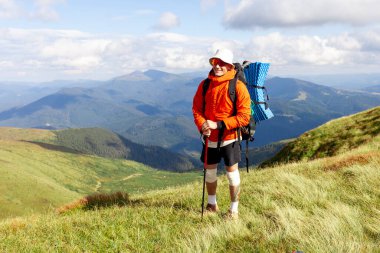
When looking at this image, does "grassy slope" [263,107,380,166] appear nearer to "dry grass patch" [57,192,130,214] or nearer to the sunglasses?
"dry grass patch" [57,192,130,214]

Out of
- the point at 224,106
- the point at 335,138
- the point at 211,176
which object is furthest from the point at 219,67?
the point at 335,138

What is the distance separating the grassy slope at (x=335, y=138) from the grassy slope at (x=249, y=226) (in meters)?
17.3

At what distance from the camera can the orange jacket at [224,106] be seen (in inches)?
275

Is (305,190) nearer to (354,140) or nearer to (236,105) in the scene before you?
A: (236,105)

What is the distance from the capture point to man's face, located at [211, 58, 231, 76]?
23.3 feet

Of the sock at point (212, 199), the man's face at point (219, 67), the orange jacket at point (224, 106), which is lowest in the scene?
the sock at point (212, 199)

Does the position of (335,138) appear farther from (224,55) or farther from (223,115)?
(224,55)

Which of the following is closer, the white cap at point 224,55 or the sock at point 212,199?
the white cap at point 224,55

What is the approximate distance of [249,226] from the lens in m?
5.84

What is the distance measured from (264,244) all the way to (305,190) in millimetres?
3541

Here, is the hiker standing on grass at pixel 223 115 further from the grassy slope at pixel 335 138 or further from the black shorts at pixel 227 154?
the grassy slope at pixel 335 138

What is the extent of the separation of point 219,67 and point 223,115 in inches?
40.0

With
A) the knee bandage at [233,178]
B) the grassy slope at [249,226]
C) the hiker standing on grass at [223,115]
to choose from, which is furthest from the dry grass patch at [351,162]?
the hiker standing on grass at [223,115]

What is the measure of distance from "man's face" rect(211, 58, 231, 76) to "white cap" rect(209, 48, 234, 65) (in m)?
0.12
